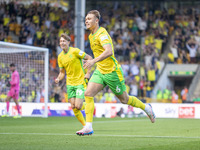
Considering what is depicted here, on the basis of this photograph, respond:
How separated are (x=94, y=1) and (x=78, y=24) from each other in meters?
14.8

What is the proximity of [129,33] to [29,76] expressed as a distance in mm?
11277

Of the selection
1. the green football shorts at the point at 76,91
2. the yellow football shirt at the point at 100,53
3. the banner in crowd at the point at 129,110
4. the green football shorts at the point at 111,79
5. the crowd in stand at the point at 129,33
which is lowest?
the banner in crowd at the point at 129,110

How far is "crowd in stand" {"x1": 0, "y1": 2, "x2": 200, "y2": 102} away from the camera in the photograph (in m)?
26.3

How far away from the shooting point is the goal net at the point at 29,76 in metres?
18.7

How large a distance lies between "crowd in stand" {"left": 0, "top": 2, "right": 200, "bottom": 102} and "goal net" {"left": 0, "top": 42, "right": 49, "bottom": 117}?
263cm

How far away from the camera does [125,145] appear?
23.6ft

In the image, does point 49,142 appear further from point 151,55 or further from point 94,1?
point 94,1

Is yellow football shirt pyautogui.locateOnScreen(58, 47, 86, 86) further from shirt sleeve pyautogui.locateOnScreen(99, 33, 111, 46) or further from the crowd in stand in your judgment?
the crowd in stand

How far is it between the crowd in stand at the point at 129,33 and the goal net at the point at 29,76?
103 inches

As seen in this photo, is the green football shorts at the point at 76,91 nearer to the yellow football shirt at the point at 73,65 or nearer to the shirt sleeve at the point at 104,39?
the yellow football shirt at the point at 73,65

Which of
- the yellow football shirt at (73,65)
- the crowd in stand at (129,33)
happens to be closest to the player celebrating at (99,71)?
the yellow football shirt at (73,65)

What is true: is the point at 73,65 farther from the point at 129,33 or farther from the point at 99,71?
the point at 129,33

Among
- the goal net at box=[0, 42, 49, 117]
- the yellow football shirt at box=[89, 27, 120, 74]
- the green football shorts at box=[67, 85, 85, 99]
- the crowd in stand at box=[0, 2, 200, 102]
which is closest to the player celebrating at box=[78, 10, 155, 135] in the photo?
the yellow football shirt at box=[89, 27, 120, 74]

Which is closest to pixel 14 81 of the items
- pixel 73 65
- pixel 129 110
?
pixel 129 110
